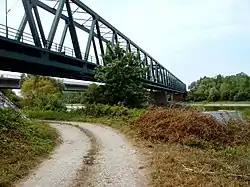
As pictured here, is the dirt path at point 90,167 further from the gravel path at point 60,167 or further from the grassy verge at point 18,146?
the grassy verge at point 18,146

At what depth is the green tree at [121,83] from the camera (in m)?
37.9

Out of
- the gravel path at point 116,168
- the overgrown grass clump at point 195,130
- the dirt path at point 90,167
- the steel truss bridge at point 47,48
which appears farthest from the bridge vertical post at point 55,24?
the gravel path at point 116,168

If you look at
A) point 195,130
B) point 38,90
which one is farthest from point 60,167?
point 38,90

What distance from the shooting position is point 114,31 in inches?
2394

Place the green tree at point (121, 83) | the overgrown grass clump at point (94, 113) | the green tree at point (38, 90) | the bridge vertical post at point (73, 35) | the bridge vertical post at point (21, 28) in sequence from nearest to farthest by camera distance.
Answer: the bridge vertical post at point (21, 28), the overgrown grass clump at point (94, 113), the green tree at point (121, 83), the bridge vertical post at point (73, 35), the green tree at point (38, 90)

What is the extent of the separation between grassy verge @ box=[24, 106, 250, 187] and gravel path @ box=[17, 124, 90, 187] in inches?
90.8

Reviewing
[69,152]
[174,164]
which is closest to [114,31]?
[69,152]

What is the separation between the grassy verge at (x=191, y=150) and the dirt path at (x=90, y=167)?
68 cm

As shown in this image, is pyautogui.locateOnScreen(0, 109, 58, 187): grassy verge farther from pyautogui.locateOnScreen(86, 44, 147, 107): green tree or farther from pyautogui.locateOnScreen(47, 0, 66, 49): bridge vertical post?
pyautogui.locateOnScreen(86, 44, 147, 107): green tree

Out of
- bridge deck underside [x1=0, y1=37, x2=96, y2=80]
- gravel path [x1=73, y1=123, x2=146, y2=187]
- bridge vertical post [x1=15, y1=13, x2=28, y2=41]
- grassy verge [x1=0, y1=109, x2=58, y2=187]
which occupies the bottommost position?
gravel path [x1=73, y1=123, x2=146, y2=187]

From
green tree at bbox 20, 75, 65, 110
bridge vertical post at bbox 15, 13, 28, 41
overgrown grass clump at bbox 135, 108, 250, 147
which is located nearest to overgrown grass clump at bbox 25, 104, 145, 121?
bridge vertical post at bbox 15, 13, 28, 41

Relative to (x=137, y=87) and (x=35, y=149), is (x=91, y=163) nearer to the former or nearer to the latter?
(x=35, y=149)

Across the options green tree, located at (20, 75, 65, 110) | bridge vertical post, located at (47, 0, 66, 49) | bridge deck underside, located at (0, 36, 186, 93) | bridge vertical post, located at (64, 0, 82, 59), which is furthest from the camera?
green tree, located at (20, 75, 65, 110)

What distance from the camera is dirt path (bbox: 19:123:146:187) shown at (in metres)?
10.2
